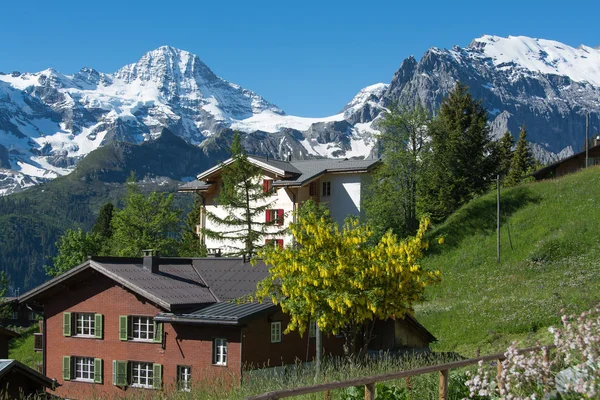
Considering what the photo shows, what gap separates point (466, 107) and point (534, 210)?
17266 millimetres

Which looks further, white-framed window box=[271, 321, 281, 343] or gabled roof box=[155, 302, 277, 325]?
white-framed window box=[271, 321, 281, 343]

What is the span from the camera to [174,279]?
35281 millimetres

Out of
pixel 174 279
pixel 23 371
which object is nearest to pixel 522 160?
pixel 174 279

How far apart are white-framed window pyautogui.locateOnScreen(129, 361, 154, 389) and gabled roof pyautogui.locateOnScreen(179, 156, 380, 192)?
1164 inches

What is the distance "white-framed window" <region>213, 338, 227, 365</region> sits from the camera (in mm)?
29734

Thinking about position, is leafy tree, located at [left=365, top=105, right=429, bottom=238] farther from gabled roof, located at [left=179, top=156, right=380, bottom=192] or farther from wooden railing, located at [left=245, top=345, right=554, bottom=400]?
wooden railing, located at [left=245, top=345, right=554, bottom=400]

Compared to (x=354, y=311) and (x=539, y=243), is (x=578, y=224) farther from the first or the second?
(x=354, y=311)

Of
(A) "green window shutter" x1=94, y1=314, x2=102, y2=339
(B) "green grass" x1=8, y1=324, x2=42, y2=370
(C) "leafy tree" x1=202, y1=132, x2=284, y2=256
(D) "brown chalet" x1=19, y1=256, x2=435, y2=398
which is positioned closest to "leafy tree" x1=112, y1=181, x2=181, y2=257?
(B) "green grass" x1=8, y1=324, x2=42, y2=370

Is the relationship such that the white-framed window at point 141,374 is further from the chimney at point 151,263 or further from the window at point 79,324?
the chimney at point 151,263

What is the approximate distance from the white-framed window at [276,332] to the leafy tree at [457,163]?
30720mm

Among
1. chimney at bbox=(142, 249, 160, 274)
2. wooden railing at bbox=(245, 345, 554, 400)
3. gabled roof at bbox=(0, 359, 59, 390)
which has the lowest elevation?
gabled roof at bbox=(0, 359, 59, 390)

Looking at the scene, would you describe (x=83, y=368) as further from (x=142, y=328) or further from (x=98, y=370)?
(x=142, y=328)

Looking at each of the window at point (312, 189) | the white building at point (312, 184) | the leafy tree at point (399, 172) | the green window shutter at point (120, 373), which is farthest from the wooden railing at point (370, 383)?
the window at point (312, 189)

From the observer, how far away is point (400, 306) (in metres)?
24.5
